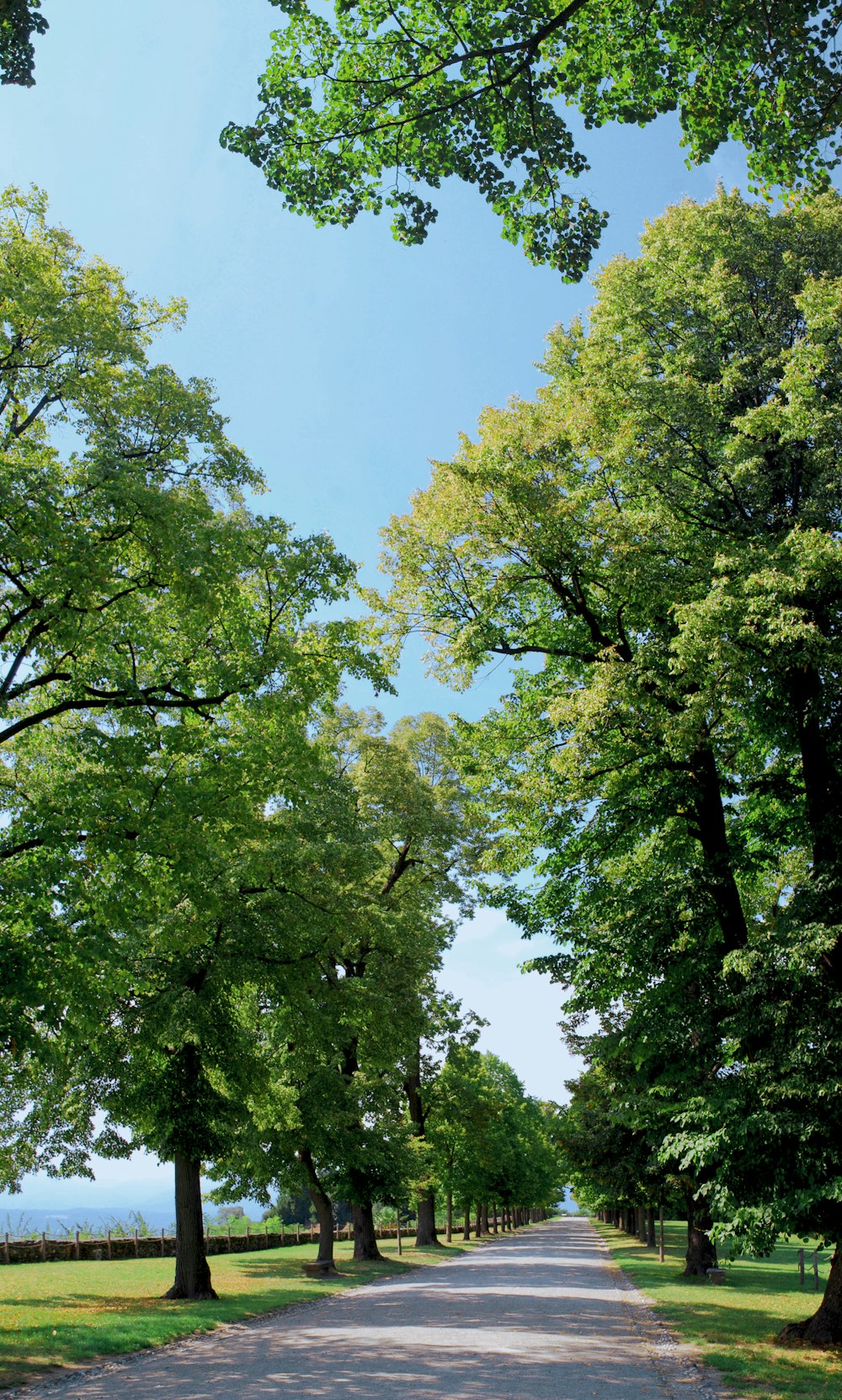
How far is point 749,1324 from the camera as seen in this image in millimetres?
14281

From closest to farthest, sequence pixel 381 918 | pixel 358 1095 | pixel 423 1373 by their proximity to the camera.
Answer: pixel 423 1373
pixel 381 918
pixel 358 1095

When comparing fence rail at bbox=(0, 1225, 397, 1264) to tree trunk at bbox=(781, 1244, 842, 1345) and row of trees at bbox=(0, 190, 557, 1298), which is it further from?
tree trunk at bbox=(781, 1244, 842, 1345)

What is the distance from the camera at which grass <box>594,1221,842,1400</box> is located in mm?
9680

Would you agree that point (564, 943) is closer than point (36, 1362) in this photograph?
No

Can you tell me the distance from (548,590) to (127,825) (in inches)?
301

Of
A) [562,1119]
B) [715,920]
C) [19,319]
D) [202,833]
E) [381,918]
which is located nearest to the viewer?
[202,833]

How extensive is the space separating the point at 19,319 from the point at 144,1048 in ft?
40.8

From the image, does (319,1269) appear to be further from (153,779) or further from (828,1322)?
(153,779)

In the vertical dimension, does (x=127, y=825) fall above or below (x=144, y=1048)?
above

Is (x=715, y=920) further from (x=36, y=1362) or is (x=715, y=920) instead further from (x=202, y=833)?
(x=36, y=1362)

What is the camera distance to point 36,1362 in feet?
37.5

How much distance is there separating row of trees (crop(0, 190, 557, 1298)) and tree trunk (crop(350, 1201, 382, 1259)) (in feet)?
31.6

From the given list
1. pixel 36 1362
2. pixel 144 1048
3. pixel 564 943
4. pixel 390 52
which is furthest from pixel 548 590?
pixel 36 1362

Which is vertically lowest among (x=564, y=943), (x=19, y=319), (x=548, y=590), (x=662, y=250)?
(x=564, y=943)
